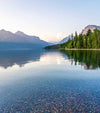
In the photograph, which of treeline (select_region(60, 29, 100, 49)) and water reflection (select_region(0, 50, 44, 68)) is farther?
treeline (select_region(60, 29, 100, 49))

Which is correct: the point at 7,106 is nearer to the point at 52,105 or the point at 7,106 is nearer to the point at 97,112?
the point at 52,105

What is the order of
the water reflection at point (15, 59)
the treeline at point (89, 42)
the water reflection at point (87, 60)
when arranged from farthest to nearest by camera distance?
the treeline at point (89, 42) < the water reflection at point (15, 59) < the water reflection at point (87, 60)

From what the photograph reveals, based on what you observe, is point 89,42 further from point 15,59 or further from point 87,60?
point 15,59

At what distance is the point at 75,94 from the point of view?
1380cm

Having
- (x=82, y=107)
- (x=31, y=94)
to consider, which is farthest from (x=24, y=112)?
(x=82, y=107)

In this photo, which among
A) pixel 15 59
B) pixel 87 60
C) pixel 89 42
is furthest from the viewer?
pixel 89 42

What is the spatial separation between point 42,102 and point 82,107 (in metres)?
4.64

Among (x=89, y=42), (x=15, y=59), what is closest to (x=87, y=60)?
(x=15, y=59)

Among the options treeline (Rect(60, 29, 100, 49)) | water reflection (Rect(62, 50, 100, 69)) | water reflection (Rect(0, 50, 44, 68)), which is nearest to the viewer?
water reflection (Rect(62, 50, 100, 69))

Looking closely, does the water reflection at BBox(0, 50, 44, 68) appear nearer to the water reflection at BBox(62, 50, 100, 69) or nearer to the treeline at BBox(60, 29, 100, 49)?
the water reflection at BBox(62, 50, 100, 69)

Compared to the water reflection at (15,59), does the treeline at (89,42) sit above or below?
above

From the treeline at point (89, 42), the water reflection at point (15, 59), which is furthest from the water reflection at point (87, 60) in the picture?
the treeline at point (89, 42)

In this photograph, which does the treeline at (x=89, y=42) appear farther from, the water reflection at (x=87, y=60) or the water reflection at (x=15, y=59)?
the water reflection at (x=15, y=59)

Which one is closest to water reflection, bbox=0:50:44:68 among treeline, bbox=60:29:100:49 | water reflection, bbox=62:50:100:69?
water reflection, bbox=62:50:100:69
